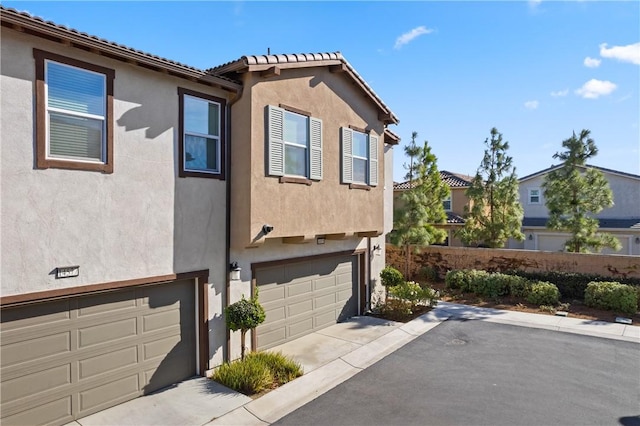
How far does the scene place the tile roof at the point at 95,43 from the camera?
550cm

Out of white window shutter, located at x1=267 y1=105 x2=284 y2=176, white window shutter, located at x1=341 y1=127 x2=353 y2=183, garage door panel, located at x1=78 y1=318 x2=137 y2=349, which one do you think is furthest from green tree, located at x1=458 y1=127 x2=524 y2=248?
garage door panel, located at x1=78 y1=318 x2=137 y2=349

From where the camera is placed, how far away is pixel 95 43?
6.39m

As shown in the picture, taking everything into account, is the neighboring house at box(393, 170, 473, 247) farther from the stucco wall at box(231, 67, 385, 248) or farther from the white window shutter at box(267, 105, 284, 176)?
the white window shutter at box(267, 105, 284, 176)

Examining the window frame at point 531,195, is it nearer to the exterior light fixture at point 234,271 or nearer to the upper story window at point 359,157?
the upper story window at point 359,157

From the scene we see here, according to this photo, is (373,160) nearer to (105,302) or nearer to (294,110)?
(294,110)

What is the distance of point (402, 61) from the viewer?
521 inches

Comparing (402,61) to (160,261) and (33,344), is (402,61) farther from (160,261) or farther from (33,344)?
(33,344)

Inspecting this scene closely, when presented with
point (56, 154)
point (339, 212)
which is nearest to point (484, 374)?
point (339, 212)

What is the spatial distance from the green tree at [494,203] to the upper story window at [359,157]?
32.8 feet

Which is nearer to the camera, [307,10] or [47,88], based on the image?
[47,88]

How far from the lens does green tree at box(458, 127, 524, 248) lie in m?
19.5

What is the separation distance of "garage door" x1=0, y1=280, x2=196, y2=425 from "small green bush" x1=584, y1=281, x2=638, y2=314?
1419 cm

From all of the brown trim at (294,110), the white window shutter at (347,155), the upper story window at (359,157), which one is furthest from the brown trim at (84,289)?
the upper story window at (359,157)

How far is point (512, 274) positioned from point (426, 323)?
6.67m
